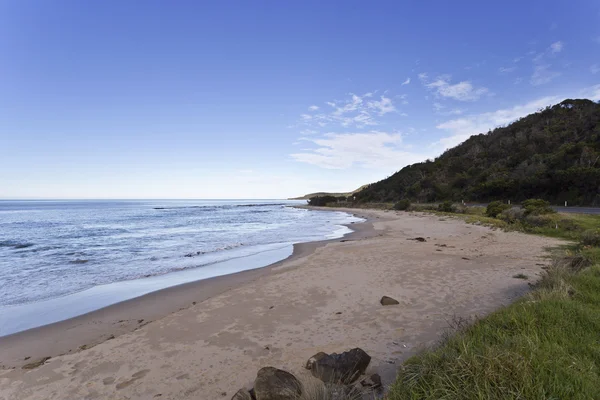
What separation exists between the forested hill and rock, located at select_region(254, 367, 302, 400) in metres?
38.1

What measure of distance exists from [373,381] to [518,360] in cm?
158

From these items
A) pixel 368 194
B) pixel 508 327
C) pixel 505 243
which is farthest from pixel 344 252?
pixel 368 194

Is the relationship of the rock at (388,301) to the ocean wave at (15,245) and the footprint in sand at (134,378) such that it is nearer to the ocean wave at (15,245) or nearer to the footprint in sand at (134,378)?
the footprint in sand at (134,378)

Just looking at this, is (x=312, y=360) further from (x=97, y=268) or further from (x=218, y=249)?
(x=218, y=249)

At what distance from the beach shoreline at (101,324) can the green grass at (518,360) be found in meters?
5.74

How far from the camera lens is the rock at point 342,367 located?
370cm

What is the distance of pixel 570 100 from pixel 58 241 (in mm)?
87849

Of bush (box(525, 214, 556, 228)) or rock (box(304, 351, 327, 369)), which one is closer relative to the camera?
rock (box(304, 351, 327, 369))

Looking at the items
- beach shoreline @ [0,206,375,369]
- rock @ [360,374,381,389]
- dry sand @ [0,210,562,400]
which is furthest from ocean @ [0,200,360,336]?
rock @ [360,374,381,389]

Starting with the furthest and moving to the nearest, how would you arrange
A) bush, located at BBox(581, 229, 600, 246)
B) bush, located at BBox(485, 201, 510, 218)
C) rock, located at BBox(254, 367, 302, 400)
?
bush, located at BBox(485, 201, 510, 218)
bush, located at BBox(581, 229, 600, 246)
rock, located at BBox(254, 367, 302, 400)

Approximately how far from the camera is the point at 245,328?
5785 mm

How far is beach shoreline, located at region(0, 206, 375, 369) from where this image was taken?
5.52 metres

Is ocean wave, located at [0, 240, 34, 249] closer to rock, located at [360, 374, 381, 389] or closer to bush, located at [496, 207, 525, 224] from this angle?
rock, located at [360, 374, 381, 389]

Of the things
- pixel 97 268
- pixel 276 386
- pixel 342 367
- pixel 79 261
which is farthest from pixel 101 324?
pixel 79 261
